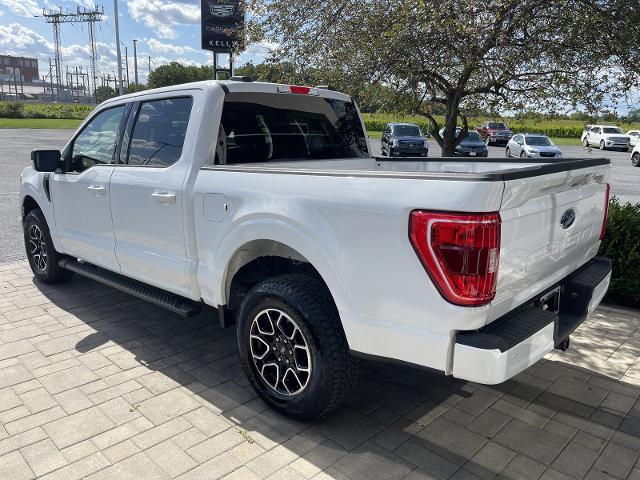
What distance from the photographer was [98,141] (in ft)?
15.1

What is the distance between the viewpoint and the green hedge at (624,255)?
5.10 metres

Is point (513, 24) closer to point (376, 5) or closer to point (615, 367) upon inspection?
point (376, 5)

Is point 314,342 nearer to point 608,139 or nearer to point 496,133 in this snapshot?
point 496,133

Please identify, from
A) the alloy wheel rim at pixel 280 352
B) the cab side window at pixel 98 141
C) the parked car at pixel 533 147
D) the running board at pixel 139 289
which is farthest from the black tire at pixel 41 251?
the parked car at pixel 533 147

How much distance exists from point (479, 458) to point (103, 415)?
222 centimetres

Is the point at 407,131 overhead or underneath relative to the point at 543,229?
overhead

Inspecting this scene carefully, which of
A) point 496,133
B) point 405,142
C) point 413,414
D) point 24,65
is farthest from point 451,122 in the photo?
point 24,65

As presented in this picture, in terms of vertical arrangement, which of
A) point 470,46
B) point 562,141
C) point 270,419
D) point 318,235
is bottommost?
point 270,419

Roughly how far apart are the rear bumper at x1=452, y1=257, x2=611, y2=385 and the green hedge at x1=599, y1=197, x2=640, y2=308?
240 cm

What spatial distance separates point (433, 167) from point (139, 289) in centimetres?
257

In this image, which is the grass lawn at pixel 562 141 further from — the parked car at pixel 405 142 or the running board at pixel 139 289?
the running board at pixel 139 289

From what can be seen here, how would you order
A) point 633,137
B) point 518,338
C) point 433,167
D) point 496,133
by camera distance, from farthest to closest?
point 496,133 → point 633,137 → point 433,167 → point 518,338

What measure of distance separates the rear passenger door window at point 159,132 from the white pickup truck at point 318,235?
17mm

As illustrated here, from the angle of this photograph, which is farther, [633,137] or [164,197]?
[633,137]
